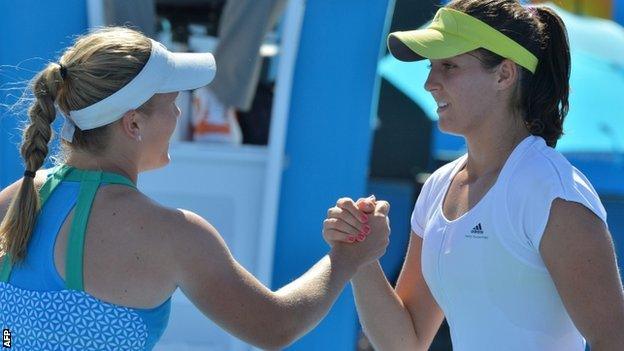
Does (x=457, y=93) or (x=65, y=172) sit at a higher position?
(x=457, y=93)

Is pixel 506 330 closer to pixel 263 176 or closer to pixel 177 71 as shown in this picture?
pixel 177 71

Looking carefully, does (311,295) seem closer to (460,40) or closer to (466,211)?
(466,211)

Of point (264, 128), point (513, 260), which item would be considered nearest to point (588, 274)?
point (513, 260)

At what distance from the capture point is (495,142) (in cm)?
221

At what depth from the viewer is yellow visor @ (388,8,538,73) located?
7.07 feet

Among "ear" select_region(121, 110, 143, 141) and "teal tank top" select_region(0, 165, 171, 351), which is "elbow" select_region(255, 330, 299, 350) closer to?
"teal tank top" select_region(0, 165, 171, 351)

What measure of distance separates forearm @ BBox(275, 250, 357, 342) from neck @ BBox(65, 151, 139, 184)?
386 mm

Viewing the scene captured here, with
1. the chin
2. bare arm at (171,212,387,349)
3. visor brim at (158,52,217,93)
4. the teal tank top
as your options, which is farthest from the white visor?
the chin

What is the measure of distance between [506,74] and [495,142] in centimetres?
15

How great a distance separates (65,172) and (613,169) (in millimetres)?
4326

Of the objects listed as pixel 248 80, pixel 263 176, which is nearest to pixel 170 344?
pixel 263 176

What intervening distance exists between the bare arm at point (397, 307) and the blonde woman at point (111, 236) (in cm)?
39

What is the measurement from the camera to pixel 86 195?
1916mm

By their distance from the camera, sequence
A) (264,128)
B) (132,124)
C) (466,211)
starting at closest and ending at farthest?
(132,124) → (466,211) → (264,128)
